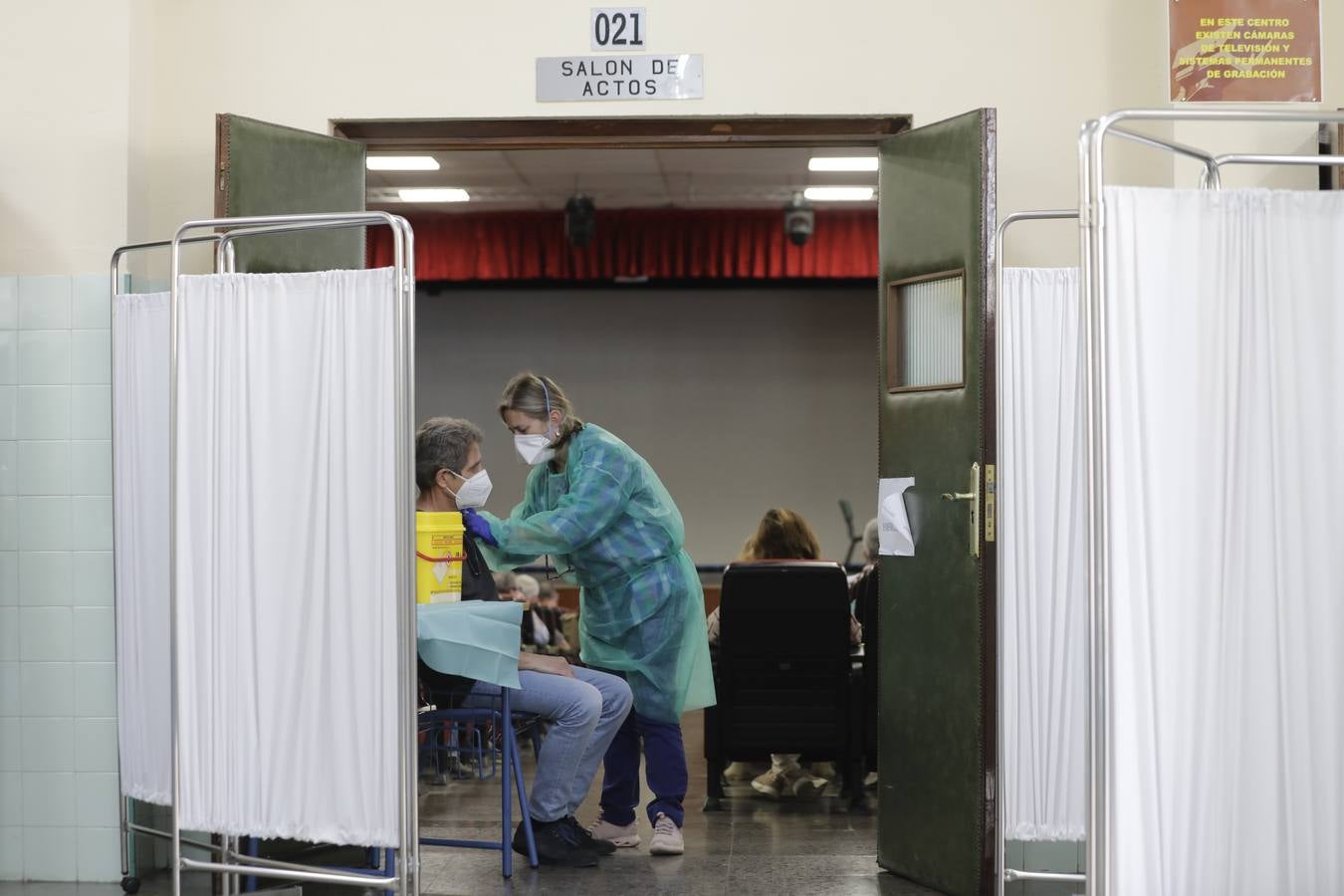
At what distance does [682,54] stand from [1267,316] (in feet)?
7.22

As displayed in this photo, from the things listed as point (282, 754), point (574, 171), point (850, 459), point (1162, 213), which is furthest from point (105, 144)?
point (850, 459)

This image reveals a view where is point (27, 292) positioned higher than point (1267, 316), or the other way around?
point (27, 292)

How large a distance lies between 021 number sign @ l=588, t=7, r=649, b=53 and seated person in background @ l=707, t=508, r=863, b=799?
2.05 metres

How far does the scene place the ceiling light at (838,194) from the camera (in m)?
7.75

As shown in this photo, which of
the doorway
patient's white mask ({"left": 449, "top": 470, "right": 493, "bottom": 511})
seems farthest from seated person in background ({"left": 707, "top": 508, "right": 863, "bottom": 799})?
patient's white mask ({"left": 449, "top": 470, "right": 493, "bottom": 511})

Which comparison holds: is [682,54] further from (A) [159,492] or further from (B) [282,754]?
(B) [282,754]

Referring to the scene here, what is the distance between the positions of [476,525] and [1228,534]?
2219 mm

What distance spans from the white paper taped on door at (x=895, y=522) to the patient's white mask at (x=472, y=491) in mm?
1164

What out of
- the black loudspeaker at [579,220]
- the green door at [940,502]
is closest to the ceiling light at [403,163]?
the black loudspeaker at [579,220]

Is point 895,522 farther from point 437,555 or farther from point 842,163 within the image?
point 842,163

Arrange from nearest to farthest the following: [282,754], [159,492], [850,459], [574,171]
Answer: [282,754] → [159,492] → [574,171] → [850,459]

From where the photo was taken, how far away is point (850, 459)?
30.6 ft

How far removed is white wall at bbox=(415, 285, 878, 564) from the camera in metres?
9.31

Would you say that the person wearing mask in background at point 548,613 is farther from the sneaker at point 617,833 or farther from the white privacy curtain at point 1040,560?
the white privacy curtain at point 1040,560
